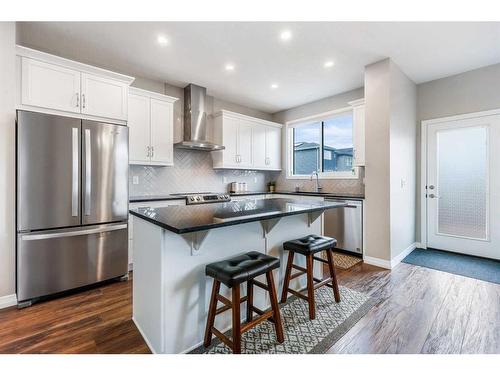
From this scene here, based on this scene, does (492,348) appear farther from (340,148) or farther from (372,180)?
(340,148)

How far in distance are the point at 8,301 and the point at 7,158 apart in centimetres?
133

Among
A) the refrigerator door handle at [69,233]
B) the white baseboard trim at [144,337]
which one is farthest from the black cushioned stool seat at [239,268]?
the refrigerator door handle at [69,233]

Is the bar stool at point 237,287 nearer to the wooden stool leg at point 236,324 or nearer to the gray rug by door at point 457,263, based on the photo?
the wooden stool leg at point 236,324

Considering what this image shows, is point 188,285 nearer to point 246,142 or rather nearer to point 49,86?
point 49,86

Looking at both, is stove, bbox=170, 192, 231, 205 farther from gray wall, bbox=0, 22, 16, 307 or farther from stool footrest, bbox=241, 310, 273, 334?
stool footrest, bbox=241, 310, 273, 334

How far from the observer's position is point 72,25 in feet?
8.18

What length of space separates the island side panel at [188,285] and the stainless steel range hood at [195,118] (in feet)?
8.49

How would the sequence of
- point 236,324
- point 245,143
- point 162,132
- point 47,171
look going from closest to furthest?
point 236,324, point 47,171, point 162,132, point 245,143

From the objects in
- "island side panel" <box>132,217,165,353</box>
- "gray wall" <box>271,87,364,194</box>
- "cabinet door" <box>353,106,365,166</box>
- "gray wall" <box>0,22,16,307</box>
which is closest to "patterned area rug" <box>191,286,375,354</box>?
"island side panel" <box>132,217,165,353</box>

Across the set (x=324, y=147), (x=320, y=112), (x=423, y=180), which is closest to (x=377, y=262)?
(x=423, y=180)

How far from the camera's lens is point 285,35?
2.70 metres

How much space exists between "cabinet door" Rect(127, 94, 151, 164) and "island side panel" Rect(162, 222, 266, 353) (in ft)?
7.62

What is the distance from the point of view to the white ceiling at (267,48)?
2.55 metres
